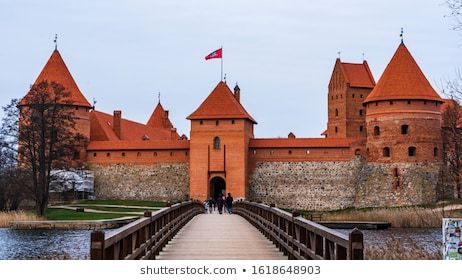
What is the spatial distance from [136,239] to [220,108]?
2949 centimetres

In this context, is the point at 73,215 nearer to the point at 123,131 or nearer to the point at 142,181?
the point at 142,181

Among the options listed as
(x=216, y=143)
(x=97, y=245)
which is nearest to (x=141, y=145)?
(x=216, y=143)

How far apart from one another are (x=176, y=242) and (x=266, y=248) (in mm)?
1675

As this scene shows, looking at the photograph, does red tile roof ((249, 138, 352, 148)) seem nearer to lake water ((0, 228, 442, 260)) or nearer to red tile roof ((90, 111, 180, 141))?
red tile roof ((90, 111, 180, 141))

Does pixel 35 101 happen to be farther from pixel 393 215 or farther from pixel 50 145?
pixel 393 215

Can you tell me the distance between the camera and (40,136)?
95.1 feet

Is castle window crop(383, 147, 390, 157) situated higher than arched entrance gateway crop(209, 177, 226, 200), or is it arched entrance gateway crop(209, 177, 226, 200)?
castle window crop(383, 147, 390, 157)

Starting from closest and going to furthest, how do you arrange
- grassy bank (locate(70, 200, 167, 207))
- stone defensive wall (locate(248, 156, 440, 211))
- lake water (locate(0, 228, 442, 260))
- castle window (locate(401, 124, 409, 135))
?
lake water (locate(0, 228, 442, 260)) → stone defensive wall (locate(248, 156, 440, 211)) → grassy bank (locate(70, 200, 167, 207)) → castle window (locate(401, 124, 409, 135))

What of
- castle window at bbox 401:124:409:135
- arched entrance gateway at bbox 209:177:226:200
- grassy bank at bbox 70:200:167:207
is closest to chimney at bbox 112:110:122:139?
grassy bank at bbox 70:200:167:207

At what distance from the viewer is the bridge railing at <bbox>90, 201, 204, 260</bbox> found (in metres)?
5.45

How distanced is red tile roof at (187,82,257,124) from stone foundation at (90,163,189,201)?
266 cm

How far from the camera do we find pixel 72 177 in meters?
35.5

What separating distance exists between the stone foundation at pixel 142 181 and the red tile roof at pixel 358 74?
41.3ft
